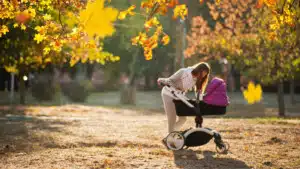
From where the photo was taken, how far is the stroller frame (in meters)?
8.01

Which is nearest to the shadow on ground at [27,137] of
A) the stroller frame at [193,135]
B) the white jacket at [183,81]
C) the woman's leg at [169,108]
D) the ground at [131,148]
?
the ground at [131,148]

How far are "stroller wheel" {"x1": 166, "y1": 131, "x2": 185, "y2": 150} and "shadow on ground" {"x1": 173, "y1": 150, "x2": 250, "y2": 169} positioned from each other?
155 mm

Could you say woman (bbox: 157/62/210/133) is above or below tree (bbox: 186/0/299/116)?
below

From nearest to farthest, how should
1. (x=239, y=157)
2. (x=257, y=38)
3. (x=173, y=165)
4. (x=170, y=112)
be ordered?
(x=173, y=165) → (x=239, y=157) → (x=170, y=112) → (x=257, y=38)

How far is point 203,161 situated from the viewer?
7.42 m

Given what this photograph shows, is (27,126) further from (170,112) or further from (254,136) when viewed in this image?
(254,136)

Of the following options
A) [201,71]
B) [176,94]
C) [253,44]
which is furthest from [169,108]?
[253,44]

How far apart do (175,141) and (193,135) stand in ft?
1.33

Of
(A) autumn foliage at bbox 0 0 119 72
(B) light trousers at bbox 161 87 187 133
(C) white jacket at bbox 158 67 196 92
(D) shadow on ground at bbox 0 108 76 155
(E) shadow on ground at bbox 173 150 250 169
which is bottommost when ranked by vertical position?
(E) shadow on ground at bbox 173 150 250 169

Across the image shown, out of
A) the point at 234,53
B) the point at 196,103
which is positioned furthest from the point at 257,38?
the point at 196,103

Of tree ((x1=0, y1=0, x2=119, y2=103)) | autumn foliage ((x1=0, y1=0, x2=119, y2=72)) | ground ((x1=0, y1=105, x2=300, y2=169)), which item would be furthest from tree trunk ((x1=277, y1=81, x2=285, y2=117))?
ground ((x1=0, y1=105, x2=300, y2=169))

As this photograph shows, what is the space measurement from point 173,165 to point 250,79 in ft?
102

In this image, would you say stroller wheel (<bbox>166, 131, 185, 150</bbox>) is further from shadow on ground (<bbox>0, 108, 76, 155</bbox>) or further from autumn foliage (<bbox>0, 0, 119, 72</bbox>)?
shadow on ground (<bbox>0, 108, 76, 155</bbox>)

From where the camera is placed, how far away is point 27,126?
1216 cm
